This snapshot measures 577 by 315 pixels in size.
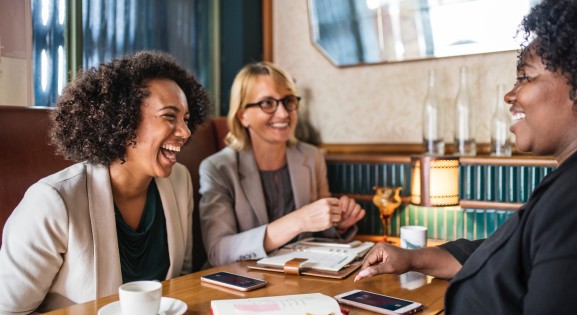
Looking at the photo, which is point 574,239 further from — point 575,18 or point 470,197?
point 470,197

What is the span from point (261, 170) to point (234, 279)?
3.31 ft

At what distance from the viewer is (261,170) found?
2.45 metres

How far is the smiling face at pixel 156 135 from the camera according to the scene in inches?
69.7

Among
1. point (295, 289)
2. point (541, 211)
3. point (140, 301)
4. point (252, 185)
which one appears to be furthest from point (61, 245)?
point (541, 211)

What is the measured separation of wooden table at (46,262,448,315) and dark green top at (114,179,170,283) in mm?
323

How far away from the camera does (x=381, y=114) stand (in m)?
3.00

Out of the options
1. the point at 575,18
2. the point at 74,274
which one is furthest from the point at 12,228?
the point at 575,18

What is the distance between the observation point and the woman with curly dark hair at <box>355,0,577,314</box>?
0.93m

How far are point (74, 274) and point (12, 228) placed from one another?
0.23m

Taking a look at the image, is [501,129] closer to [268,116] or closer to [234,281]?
[268,116]

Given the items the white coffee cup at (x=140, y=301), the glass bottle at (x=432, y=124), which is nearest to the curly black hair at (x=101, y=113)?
the white coffee cup at (x=140, y=301)

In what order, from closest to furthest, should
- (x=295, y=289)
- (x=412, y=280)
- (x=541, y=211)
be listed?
(x=541, y=211), (x=295, y=289), (x=412, y=280)

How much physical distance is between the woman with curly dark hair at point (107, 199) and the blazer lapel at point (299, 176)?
582 millimetres

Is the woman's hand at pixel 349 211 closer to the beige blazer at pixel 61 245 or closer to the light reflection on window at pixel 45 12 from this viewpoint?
the beige blazer at pixel 61 245
